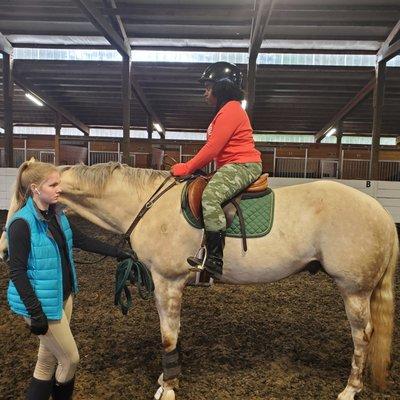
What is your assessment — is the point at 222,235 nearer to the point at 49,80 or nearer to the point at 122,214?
the point at 122,214

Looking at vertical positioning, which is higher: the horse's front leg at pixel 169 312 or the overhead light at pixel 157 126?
the overhead light at pixel 157 126

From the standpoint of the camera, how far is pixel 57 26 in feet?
29.4

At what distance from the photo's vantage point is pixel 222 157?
2561 millimetres

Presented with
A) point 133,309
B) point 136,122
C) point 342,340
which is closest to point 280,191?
point 342,340

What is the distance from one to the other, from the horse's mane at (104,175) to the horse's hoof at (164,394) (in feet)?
4.94

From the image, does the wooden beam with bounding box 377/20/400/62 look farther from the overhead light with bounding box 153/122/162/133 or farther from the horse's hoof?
the overhead light with bounding box 153/122/162/133

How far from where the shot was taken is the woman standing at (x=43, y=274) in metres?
1.69

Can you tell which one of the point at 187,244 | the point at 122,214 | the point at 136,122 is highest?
the point at 136,122

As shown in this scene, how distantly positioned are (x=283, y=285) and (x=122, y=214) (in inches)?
125

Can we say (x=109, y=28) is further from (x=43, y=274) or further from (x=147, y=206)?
(x=43, y=274)

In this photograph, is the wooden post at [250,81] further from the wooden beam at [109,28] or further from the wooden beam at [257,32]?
the wooden beam at [109,28]

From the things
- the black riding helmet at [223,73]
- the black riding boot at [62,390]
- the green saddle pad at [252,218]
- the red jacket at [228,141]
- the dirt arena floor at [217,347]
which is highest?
the black riding helmet at [223,73]

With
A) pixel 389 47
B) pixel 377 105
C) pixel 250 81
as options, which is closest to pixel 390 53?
pixel 389 47

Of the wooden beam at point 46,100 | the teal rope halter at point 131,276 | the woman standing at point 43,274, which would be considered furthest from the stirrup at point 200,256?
the wooden beam at point 46,100
